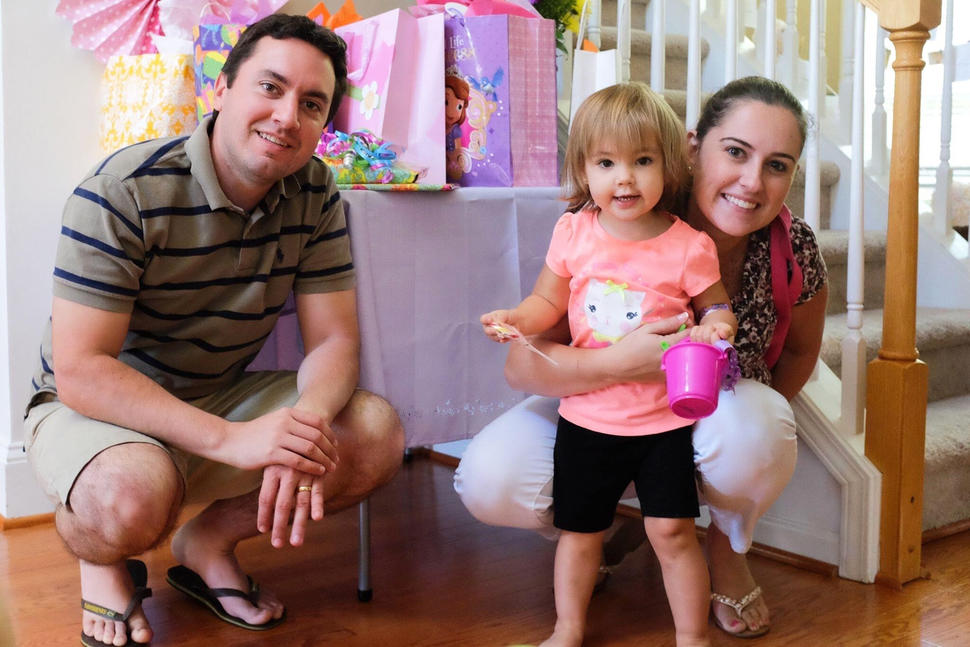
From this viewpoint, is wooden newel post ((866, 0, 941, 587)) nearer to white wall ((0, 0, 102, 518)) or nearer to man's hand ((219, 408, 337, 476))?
man's hand ((219, 408, 337, 476))

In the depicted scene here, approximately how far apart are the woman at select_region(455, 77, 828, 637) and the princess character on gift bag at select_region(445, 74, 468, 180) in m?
0.43

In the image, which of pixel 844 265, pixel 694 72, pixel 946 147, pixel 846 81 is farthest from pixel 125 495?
pixel 846 81

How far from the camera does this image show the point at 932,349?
7.73 ft

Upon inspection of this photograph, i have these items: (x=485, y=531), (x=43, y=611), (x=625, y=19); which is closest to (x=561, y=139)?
(x=625, y=19)

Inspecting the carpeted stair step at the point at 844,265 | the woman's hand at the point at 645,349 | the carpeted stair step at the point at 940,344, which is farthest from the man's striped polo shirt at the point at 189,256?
the carpeted stair step at the point at 844,265

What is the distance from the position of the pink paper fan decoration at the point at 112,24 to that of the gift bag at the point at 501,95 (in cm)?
70

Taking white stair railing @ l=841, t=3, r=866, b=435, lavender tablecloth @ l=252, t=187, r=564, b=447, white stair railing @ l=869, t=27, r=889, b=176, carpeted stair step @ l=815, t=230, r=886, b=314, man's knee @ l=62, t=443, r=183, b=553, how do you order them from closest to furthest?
man's knee @ l=62, t=443, r=183, b=553, lavender tablecloth @ l=252, t=187, r=564, b=447, white stair railing @ l=841, t=3, r=866, b=435, carpeted stair step @ l=815, t=230, r=886, b=314, white stair railing @ l=869, t=27, r=889, b=176

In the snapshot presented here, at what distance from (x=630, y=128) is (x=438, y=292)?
A: 18.2 inches

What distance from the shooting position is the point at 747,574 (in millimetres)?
1670

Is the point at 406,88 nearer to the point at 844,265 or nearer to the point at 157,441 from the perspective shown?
the point at 157,441

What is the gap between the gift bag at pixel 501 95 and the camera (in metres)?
1.82

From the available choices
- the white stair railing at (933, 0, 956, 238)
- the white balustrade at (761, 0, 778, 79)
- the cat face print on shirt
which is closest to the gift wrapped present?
the cat face print on shirt

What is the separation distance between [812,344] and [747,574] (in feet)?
1.33

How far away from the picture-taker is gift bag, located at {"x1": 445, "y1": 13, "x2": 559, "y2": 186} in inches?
71.5
